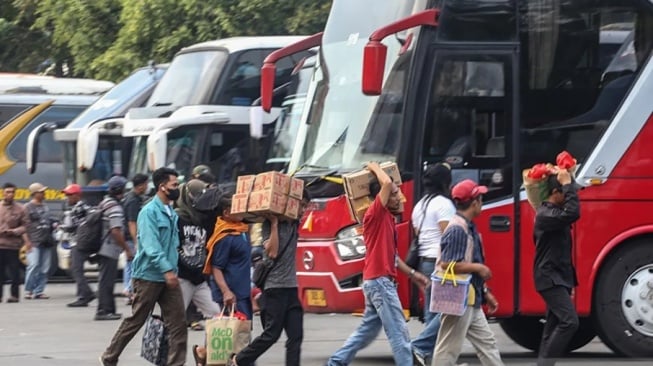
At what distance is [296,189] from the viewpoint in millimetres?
11203

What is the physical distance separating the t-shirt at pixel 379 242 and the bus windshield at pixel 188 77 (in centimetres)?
1089

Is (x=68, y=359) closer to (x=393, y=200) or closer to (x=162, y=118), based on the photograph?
(x=393, y=200)

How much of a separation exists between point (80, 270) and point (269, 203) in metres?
8.74

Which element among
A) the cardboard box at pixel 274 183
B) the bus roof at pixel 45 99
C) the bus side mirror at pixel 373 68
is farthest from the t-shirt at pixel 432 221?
the bus roof at pixel 45 99

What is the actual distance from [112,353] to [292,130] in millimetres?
5153

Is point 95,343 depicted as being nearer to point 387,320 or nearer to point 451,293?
point 387,320

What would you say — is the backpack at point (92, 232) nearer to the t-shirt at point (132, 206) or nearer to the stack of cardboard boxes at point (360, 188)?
the t-shirt at point (132, 206)

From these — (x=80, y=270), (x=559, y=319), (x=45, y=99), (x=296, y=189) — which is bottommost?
(x=80, y=270)

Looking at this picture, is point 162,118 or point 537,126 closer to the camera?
point 537,126

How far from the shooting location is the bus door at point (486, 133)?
495 inches

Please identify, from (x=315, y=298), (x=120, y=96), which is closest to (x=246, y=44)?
(x=120, y=96)

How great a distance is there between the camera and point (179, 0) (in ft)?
92.7

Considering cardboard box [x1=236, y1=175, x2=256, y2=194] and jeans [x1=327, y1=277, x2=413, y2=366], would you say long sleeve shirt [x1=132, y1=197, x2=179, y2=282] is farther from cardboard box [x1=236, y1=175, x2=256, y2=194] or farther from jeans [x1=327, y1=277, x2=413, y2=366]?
jeans [x1=327, y1=277, x2=413, y2=366]

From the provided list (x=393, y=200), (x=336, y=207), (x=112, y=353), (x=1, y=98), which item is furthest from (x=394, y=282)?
(x=1, y=98)
